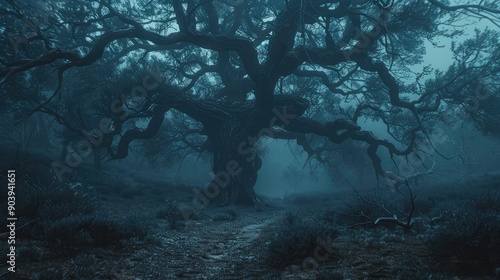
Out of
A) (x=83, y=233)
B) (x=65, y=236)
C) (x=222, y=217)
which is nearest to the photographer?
(x=65, y=236)

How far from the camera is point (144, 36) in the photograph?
33.1ft

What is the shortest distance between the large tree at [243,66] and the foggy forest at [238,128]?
0.28 feet

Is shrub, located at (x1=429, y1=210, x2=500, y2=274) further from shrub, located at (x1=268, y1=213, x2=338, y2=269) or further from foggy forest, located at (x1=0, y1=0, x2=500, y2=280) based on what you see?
shrub, located at (x1=268, y1=213, x2=338, y2=269)

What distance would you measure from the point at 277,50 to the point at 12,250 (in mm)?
9718

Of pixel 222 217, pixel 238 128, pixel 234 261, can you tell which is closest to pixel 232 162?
pixel 238 128

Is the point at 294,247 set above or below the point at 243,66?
below

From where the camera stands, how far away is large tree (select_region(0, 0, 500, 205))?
1036 centimetres

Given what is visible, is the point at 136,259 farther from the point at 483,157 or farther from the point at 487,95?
the point at 483,157

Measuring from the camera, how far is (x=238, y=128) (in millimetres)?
13945

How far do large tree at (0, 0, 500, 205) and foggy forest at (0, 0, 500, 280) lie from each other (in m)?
0.08

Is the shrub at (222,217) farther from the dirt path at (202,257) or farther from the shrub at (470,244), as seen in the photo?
the shrub at (470,244)

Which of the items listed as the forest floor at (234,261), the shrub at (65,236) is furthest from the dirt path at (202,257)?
the shrub at (65,236)

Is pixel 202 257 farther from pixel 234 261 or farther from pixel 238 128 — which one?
pixel 238 128

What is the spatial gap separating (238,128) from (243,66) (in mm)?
3214
